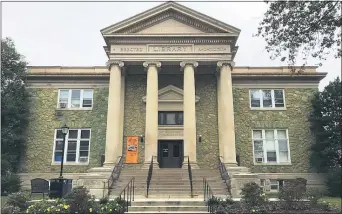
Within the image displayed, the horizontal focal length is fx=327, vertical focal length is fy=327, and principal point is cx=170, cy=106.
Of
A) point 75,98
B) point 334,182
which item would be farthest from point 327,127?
point 75,98

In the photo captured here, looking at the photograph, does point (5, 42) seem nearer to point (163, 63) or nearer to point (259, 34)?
point (163, 63)

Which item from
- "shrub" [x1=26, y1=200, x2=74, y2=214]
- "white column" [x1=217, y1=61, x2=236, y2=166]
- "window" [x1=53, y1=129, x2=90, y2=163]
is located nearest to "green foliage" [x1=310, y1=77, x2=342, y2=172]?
"white column" [x1=217, y1=61, x2=236, y2=166]

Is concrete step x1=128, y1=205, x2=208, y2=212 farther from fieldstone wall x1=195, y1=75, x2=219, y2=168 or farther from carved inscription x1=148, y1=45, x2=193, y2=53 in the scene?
carved inscription x1=148, y1=45, x2=193, y2=53

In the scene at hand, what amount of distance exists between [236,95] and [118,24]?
33.4ft

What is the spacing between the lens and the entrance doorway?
23.5 m

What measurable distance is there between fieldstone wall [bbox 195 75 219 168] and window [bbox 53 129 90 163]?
27.2 ft

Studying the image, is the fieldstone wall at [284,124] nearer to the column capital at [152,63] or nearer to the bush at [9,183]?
the column capital at [152,63]

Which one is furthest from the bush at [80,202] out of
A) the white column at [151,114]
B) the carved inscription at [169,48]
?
the carved inscription at [169,48]

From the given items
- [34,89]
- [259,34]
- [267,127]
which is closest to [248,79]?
[267,127]

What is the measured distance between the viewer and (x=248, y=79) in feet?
82.8

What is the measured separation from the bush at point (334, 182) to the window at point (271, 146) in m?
2.99

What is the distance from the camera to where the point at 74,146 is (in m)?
24.2

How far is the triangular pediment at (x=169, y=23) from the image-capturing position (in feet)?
74.6

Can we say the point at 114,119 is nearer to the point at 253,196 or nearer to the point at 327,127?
the point at 253,196
